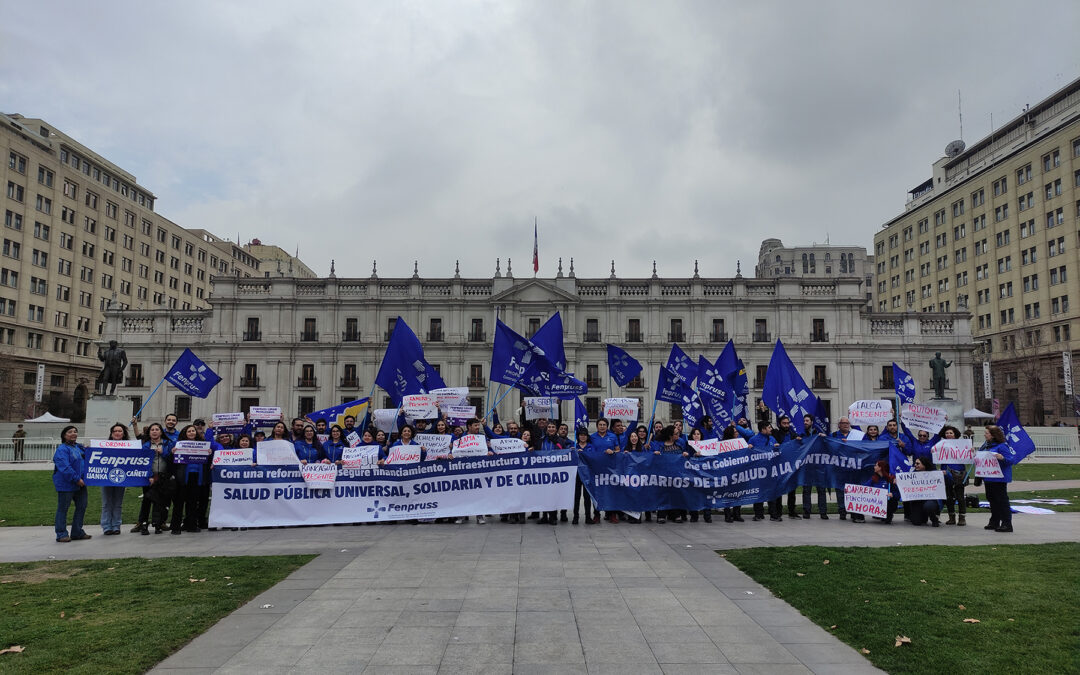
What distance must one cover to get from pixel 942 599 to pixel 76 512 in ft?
38.9

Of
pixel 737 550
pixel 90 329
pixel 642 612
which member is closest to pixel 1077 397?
pixel 737 550

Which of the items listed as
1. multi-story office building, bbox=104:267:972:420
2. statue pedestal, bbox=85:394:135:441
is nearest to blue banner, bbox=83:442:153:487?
statue pedestal, bbox=85:394:135:441

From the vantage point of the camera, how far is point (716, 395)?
15.3 meters

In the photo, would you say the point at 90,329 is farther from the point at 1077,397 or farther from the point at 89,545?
the point at 1077,397

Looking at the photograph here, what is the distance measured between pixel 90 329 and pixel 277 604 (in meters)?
74.5

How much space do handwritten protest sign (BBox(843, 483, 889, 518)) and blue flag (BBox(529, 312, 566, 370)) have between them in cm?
611

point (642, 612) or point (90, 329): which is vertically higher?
point (90, 329)

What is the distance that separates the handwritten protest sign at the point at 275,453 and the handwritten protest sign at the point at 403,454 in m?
1.61

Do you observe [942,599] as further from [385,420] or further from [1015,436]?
[385,420]

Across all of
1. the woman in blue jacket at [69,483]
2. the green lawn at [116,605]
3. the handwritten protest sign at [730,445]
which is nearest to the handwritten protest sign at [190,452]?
the woman in blue jacket at [69,483]

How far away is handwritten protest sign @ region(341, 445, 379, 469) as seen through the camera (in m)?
11.8

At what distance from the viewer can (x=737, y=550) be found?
917cm

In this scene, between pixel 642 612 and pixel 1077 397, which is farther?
pixel 1077 397

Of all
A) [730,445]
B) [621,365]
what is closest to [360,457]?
[730,445]
